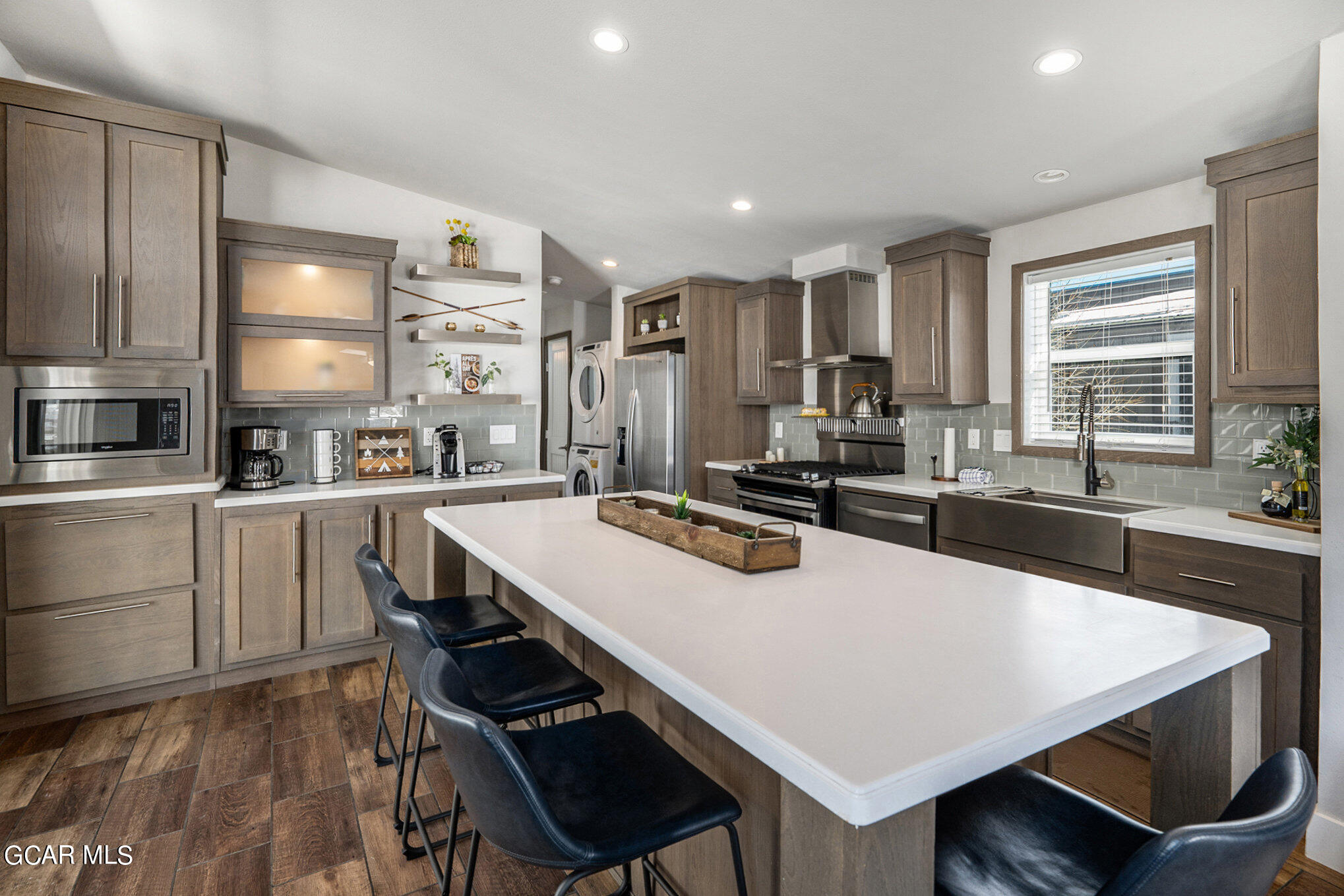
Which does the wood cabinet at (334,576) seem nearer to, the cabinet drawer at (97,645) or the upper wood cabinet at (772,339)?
the cabinet drawer at (97,645)

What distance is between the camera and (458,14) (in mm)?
2402

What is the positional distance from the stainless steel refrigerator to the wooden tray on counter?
2868 mm

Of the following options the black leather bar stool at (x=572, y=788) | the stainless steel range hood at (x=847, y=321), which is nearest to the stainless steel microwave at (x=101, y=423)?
the black leather bar stool at (x=572, y=788)

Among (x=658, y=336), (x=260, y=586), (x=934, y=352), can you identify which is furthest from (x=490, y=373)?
(x=934, y=352)

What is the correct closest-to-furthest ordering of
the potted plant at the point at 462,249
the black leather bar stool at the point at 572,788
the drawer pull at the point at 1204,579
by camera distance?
the black leather bar stool at the point at 572,788
the drawer pull at the point at 1204,579
the potted plant at the point at 462,249

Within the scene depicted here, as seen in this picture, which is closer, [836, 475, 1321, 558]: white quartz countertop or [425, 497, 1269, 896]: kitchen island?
[425, 497, 1269, 896]: kitchen island

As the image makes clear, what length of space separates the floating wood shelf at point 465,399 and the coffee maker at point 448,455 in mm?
183

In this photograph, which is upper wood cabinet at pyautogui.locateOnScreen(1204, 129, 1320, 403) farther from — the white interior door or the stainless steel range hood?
the white interior door

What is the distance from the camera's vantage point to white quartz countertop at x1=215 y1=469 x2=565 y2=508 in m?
3.23

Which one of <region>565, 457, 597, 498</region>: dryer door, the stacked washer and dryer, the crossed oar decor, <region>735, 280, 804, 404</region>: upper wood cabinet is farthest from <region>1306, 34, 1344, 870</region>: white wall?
<region>565, 457, 597, 498</region>: dryer door

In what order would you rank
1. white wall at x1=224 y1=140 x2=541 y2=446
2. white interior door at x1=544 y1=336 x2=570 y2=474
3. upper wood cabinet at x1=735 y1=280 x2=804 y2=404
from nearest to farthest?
white wall at x1=224 y1=140 x2=541 y2=446, upper wood cabinet at x1=735 y1=280 x2=804 y2=404, white interior door at x1=544 y1=336 x2=570 y2=474

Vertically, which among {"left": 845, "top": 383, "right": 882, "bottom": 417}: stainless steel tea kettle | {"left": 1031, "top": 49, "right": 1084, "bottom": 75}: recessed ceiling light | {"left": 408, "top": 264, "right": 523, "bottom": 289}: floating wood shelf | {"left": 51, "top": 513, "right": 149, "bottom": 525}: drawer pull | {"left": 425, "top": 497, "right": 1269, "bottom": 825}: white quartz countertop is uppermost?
{"left": 1031, "top": 49, "right": 1084, "bottom": 75}: recessed ceiling light

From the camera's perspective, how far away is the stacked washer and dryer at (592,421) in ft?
19.1

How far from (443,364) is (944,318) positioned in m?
3.04
